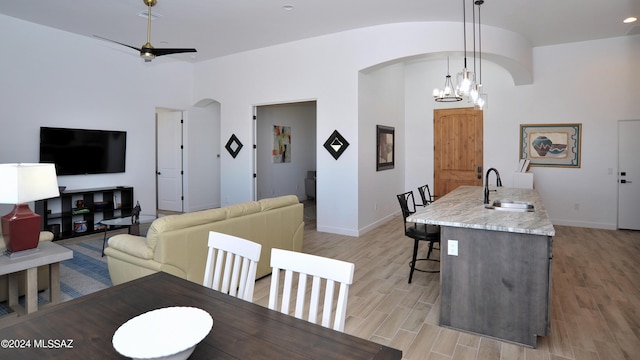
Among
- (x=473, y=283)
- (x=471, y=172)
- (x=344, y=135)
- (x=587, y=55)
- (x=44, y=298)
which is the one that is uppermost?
(x=587, y=55)

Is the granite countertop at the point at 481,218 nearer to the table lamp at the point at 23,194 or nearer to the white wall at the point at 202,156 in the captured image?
the table lamp at the point at 23,194

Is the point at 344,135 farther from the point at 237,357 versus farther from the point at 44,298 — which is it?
the point at 237,357

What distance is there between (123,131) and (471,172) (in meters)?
6.83

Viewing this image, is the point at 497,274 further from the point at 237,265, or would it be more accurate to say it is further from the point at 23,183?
the point at 23,183

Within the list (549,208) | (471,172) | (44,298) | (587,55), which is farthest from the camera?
(471,172)

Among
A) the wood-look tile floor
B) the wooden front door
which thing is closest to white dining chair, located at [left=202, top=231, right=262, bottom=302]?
the wood-look tile floor

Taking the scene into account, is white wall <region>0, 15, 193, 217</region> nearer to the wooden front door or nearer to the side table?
the side table

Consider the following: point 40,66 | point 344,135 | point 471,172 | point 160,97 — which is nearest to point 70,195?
point 40,66

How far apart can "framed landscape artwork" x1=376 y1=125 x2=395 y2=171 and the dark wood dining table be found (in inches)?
211

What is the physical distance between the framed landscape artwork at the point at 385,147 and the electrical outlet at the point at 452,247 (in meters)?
3.85

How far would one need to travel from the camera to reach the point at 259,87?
269 inches

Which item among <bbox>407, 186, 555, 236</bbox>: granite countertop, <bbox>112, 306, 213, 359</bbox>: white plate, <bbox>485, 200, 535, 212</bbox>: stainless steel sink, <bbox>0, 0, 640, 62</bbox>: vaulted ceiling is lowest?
<bbox>112, 306, 213, 359</bbox>: white plate

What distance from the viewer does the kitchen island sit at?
97.7 inches

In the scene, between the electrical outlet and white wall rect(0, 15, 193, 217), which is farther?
white wall rect(0, 15, 193, 217)
